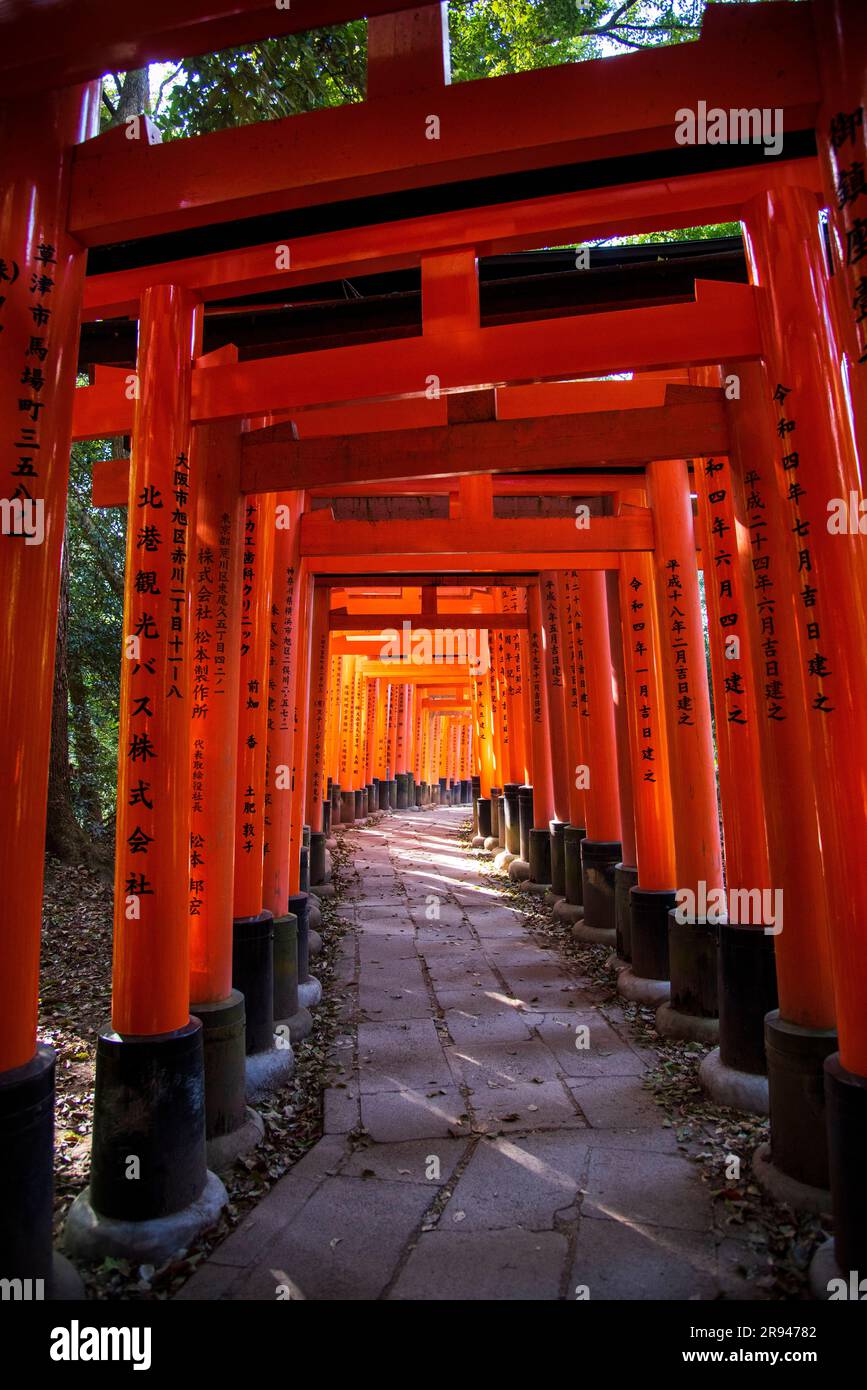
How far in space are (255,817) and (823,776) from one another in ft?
10.3

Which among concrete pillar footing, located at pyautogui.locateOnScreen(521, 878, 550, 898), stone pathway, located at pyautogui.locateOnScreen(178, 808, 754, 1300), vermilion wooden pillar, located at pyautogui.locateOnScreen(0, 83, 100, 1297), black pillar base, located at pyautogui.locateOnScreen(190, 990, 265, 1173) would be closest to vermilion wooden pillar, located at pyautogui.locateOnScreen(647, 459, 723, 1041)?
stone pathway, located at pyautogui.locateOnScreen(178, 808, 754, 1300)

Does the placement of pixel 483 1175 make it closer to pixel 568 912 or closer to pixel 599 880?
pixel 599 880

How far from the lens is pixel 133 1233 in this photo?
299 centimetres

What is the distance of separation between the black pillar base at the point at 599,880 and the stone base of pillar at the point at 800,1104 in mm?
4447

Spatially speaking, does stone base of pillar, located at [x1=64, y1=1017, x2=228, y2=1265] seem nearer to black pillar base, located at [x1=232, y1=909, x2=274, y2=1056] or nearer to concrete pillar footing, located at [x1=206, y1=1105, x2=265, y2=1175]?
concrete pillar footing, located at [x1=206, y1=1105, x2=265, y2=1175]

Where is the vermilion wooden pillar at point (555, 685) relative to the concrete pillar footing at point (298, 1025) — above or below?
above

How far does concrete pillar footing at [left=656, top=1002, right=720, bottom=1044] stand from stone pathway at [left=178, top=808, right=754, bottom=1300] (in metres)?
0.29

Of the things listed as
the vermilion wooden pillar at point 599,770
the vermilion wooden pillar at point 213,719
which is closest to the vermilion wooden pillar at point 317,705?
the vermilion wooden pillar at point 599,770

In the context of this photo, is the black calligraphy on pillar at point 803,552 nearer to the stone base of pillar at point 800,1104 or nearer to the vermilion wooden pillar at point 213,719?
the stone base of pillar at point 800,1104

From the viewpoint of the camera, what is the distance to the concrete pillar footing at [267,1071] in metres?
4.45

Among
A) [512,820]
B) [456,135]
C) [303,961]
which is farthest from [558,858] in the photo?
[456,135]

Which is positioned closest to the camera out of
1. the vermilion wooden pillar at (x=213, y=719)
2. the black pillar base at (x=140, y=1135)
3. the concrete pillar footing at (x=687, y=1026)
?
the black pillar base at (x=140, y=1135)
